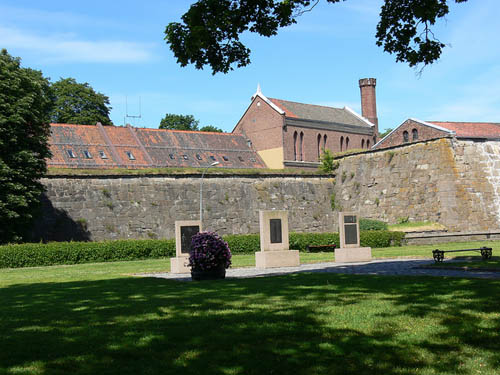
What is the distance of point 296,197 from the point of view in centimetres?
4291

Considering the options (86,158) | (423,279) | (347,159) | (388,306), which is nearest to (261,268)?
(423,279)

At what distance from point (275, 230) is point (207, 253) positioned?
6.04m

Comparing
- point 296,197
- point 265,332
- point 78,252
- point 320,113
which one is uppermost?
point 320,113

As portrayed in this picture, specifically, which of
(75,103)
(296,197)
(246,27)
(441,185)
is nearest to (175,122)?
(75,103)

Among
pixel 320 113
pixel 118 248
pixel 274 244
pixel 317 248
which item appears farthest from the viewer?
pixel 320 113

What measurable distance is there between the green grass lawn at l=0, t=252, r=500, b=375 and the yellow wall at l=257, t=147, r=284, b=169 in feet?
166

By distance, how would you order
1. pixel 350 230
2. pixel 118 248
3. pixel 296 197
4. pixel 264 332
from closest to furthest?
pixel 264 332 → pixel 350 230 → pixel 118 248 → pixel 296 197

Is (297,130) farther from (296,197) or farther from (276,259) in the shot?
(276,259)

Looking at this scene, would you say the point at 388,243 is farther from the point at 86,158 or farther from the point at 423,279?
the point at 86,158

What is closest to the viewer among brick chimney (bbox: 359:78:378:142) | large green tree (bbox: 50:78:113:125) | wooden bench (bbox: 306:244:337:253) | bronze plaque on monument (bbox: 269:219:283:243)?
bronze plaque on monument (bbox: 269:219:283:243)

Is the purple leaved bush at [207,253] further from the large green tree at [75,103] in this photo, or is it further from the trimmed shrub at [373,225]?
the large green tree at [75,103]

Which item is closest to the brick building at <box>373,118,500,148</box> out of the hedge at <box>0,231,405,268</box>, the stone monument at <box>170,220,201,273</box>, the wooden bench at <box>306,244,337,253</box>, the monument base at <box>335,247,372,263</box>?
the hedge at <box>0,231,405,268</box>

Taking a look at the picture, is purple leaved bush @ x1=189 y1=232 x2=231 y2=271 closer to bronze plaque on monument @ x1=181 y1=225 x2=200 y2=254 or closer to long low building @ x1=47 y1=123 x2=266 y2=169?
bronze plaque on monument @ x1=181 y1=225 x2=200 y2=254

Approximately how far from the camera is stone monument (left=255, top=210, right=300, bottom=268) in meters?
20.8
